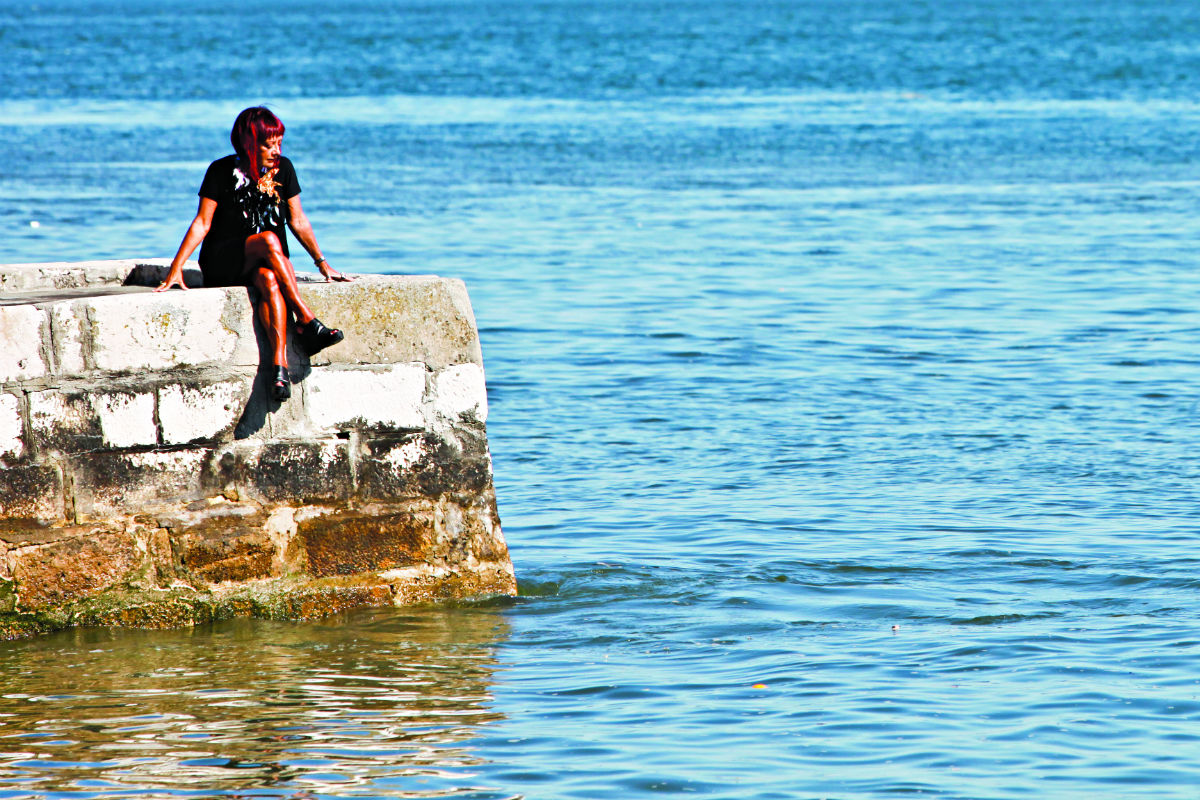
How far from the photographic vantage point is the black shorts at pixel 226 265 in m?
7.53

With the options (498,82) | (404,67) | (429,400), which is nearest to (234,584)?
(429,400)

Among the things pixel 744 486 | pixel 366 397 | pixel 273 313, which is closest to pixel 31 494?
pixel 273 313

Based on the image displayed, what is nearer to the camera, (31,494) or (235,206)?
(31,494)

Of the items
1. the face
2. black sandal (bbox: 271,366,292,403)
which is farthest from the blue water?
the face

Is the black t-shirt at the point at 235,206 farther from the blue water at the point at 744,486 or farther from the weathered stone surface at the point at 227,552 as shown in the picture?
the blue water at the point at 744,486

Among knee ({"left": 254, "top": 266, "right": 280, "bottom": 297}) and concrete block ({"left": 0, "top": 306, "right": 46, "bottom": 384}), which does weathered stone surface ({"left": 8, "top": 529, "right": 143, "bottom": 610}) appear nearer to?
A: concrete block ({"left": 0, "top": 306, "right": 46, "bottom": 384})

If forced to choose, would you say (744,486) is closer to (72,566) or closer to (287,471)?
(287,471)

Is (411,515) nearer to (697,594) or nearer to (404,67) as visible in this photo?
(697,594)

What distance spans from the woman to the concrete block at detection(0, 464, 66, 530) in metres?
0.96

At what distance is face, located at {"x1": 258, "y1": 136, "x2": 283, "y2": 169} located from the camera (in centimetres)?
760

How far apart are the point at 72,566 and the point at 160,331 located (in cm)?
108

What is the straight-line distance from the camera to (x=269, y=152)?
25.0 feet

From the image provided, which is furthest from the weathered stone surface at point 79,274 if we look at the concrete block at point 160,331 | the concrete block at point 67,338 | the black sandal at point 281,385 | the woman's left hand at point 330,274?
the concrete block at point 67,338

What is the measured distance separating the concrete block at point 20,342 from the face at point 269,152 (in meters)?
1.27
